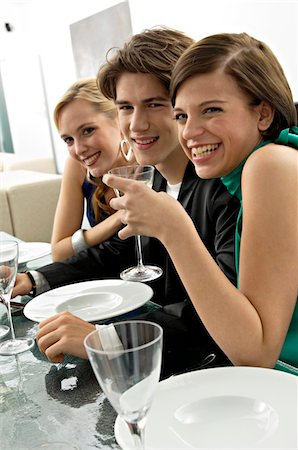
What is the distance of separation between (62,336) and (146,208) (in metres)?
0.30

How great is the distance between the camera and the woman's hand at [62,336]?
1079 millimetres

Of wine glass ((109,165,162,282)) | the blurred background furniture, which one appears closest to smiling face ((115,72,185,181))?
wine glass ((109,165,162,282))

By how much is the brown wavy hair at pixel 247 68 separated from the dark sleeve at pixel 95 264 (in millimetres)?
731

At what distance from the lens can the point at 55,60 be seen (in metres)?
6.77

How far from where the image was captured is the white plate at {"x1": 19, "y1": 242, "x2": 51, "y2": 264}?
1867mm

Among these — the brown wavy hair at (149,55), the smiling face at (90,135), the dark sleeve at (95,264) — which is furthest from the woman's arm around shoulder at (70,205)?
the brown wavy hair at (149,55)

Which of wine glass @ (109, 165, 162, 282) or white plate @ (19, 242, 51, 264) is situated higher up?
wine glass @ (109, 165, 162, 282)

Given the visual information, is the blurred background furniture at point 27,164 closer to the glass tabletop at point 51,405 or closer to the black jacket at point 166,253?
the black jacket at point 166,253

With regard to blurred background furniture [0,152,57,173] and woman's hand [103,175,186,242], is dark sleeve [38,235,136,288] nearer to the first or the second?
woman's hand [103,175,186,242]

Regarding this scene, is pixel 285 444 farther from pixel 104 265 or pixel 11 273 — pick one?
pixel 104 265

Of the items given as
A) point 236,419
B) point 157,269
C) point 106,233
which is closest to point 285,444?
point 236,419

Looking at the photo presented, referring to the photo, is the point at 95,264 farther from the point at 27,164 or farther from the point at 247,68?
the point at 27,164

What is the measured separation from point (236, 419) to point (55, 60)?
6521mm

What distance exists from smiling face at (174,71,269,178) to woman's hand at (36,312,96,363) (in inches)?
17.7
